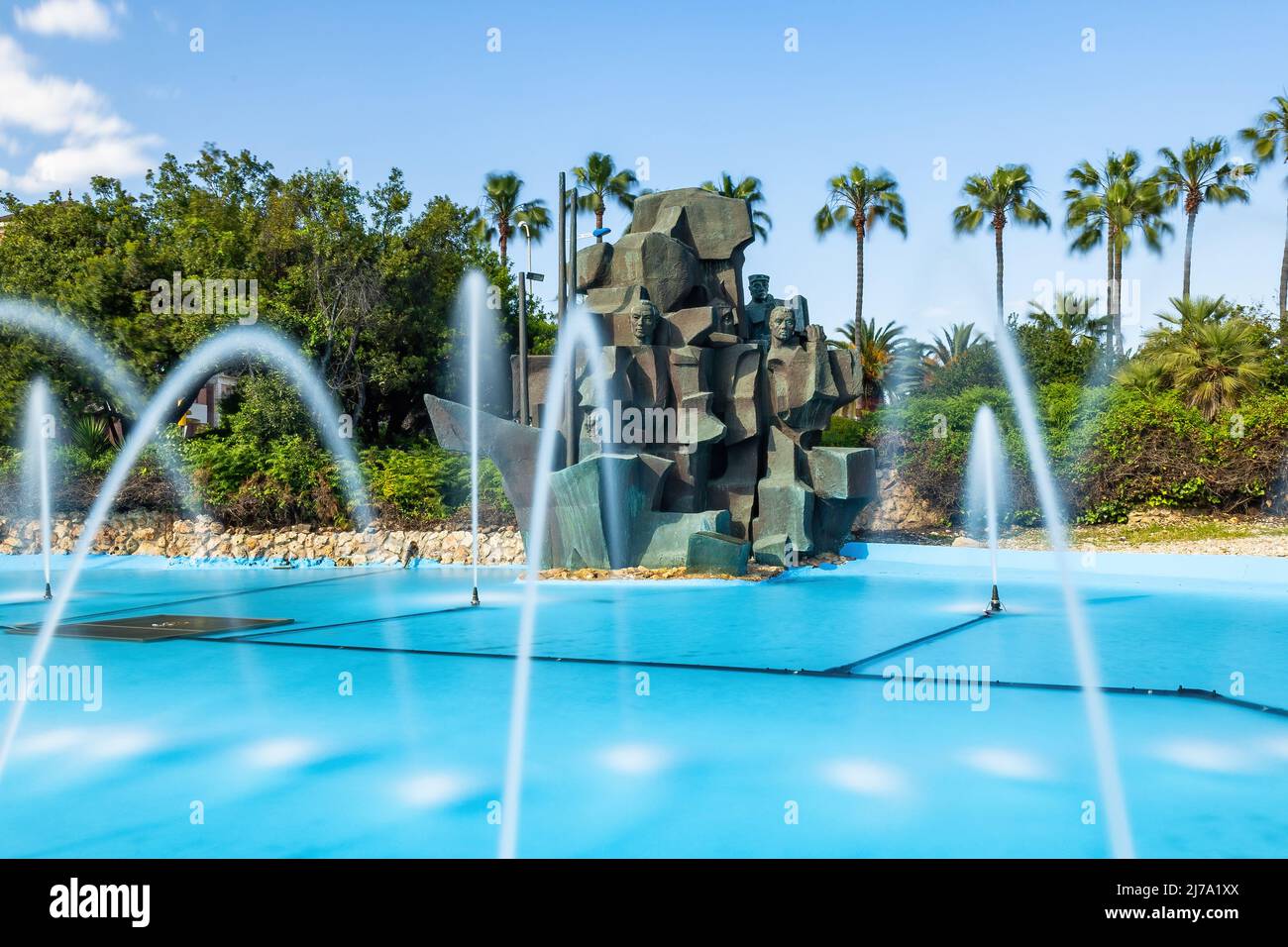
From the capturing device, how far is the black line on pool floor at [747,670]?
6.86m

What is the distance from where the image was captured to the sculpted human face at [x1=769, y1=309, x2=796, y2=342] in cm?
1623

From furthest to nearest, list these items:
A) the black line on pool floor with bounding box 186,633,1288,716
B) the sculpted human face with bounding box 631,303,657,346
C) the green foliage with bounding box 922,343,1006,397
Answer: the green foliage with bounding box 922,343,1006,397
the sculpted human face with bounding box 631,303,657,346
the black line on pool floor with bounding box 186,633,1288,716

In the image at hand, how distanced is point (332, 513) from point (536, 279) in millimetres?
5832

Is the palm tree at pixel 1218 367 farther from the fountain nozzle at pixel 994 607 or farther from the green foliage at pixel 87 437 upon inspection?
the green foliage at pixel 87 437

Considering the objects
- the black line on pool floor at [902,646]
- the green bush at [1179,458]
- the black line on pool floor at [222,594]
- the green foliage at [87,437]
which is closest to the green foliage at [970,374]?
the green bush at [1179,458]

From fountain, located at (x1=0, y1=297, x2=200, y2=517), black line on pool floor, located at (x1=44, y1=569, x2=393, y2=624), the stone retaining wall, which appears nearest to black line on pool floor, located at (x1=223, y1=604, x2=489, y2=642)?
black line on pool floor, located at (x1=44, y1=569, x2=393, y2=624)

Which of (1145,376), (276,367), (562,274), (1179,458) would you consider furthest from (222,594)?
(1145,376)

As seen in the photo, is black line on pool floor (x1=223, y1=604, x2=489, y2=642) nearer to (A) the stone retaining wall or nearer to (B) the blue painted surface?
(B) the blue painted surface

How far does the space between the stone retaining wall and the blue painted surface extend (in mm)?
7362

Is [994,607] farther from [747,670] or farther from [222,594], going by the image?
[222,594]

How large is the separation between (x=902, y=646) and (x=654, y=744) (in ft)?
12.1

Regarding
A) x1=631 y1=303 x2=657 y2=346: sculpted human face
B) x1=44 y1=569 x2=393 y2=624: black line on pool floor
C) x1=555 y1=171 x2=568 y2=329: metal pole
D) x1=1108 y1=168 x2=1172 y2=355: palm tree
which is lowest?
x1=44 y1=569 x2=393 y2=624: black line on pool floor

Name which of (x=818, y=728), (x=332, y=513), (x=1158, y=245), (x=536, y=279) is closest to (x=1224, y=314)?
(x=1158, y=245)

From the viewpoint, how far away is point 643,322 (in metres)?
15.4
